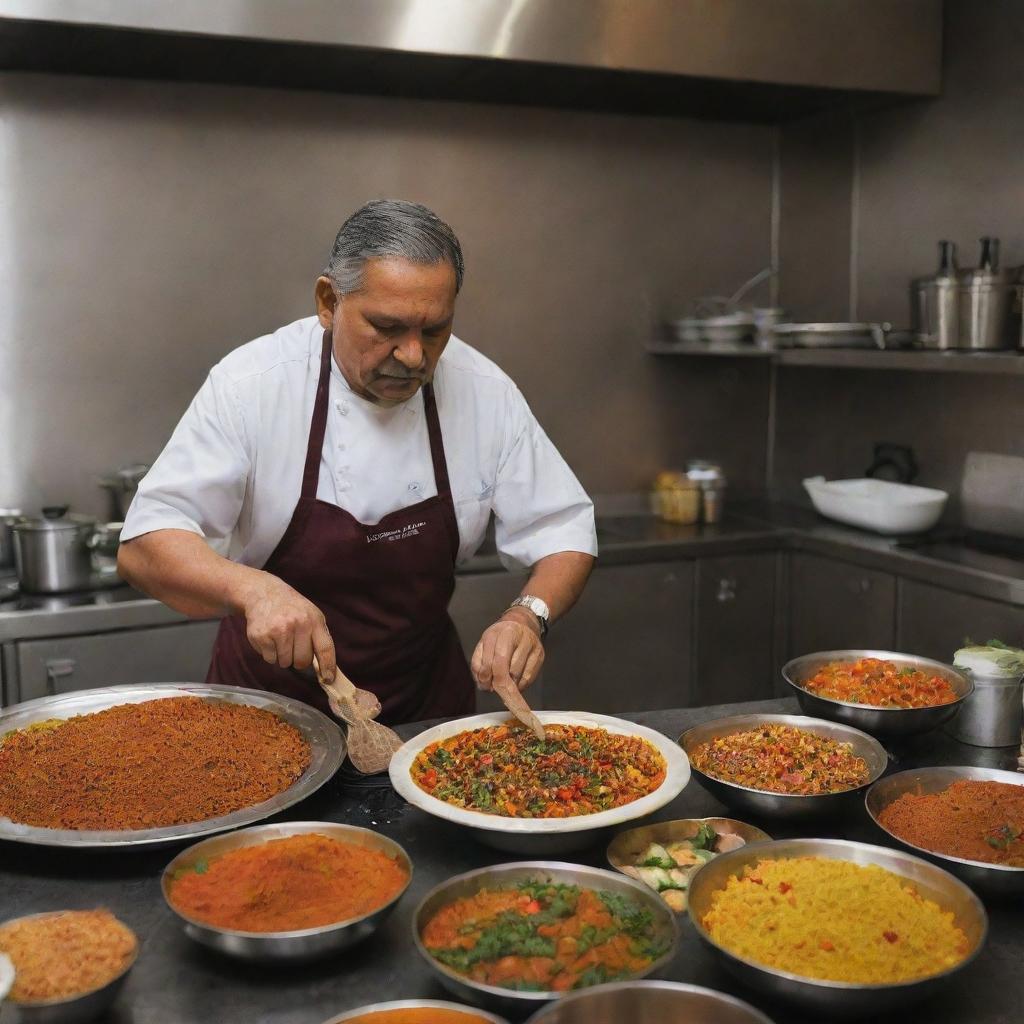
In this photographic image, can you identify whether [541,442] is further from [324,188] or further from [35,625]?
[324,188]

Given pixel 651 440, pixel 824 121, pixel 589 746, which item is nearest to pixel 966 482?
pixel 651 440

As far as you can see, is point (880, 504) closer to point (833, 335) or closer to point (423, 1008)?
point (833, 335)

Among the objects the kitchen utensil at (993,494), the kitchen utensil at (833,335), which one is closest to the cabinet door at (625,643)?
the kitchen utensil at (833,335)

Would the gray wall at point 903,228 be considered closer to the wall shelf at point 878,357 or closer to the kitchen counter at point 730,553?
the wall shelf at point 878,357

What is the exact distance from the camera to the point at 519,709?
6.28ft

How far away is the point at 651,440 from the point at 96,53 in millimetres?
2438

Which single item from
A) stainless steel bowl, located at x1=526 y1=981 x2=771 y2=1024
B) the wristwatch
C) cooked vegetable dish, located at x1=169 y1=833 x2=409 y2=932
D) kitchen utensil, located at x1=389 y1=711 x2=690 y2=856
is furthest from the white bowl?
stainless steel bowl, located at x1=526 y1=981 x2=771 y2=1024

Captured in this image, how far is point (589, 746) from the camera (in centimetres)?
184

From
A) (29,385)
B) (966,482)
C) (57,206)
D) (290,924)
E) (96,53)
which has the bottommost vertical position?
(290,924)

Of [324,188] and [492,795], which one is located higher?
[324,188]

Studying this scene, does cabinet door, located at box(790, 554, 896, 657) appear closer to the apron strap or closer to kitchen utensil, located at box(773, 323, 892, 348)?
kitchen utensil, located at box(773, 323, 892, 348)

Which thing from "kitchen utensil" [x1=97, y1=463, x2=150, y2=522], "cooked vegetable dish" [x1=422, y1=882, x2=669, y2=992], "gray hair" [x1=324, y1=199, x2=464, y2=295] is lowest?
"cooked vegetable dish" [x1=422, y1=882, x2=669, y2=992]

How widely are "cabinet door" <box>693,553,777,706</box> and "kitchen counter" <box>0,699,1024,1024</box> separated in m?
2.39

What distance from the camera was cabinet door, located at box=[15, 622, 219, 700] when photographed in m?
3.22
